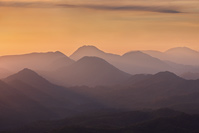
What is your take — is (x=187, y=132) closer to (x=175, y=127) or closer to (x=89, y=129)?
(x=175, y=127)

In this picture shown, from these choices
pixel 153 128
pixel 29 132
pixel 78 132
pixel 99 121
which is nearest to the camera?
pixel 78 132

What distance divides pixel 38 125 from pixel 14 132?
16.1 metres

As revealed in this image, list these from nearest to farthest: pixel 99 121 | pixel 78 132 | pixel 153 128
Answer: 1. pixel 78 132
2. pixel 153 128
3. pixel 99 121

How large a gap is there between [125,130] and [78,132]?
18.7m

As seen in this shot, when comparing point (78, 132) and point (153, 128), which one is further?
point (153, 128)

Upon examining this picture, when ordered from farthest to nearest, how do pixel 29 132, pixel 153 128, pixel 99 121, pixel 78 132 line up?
pixel 99 121 < pixel 29 132 < pixel 153 128 < pixel 78 132

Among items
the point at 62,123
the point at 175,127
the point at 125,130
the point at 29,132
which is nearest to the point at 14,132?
the point at 29,132

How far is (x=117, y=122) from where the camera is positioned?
19312 centimetres

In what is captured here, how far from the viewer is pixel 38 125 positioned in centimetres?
19138

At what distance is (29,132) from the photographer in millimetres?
176000

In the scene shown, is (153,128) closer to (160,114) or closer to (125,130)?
(125,130)

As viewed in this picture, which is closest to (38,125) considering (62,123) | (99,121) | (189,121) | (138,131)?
(62,123)

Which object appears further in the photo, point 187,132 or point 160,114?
point 160,114

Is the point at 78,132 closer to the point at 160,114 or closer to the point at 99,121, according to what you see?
the point at 99,121
